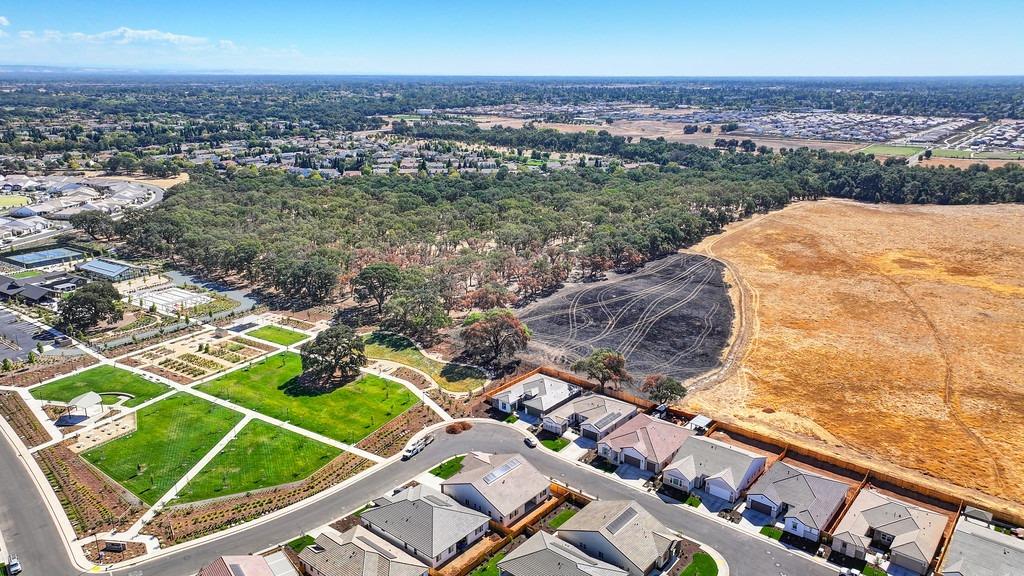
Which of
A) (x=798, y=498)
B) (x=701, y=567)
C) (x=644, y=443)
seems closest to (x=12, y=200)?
(x=644, y=443)

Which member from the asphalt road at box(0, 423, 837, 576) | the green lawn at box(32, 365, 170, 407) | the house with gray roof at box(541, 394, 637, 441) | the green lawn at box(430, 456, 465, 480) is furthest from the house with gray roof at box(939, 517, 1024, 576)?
the green lawn at box(32, 365, 170, 407)

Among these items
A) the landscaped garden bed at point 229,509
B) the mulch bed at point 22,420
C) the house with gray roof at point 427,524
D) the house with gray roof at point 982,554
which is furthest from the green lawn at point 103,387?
the house with gray roof at point 982,554

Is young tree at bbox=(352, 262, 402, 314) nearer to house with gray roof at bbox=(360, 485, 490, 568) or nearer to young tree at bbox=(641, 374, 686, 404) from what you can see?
young tree at bbox=(641, 374, 686, 404)

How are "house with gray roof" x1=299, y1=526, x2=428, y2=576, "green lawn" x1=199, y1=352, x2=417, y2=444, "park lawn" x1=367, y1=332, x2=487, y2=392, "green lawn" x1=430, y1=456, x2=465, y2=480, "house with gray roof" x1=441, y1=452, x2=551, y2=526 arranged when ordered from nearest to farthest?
"house with gray roof" x1=299, y1=526, x2=428, y2=576 → "house with gray roof" x1=441, y1=452, x2=551, y2=526 → "green lawn" x1=430, y1=456, x2=465, y2=480 → "green lawn" x1=199, y1=352, x2=417, y2=444 → "park lawn" x1=367, y1=332, x2=487, y2=392

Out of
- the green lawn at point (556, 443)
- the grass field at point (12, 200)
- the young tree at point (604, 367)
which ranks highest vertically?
the grass field at point (12, 200)

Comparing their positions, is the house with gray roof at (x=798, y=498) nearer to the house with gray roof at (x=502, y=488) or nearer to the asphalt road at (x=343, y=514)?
the asphalt road at (x=343, y=514)

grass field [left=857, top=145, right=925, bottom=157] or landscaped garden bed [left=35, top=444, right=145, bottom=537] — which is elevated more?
grass field [left=857, top=145, right=925, bottom=157]

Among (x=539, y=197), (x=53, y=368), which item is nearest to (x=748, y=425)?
(x=53, y=368)
